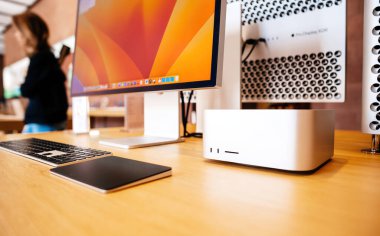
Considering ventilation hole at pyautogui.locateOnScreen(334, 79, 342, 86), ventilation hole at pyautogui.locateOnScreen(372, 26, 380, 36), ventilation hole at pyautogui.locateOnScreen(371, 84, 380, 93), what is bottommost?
ventilation hole at pyautogui.locateOnScreen(371, 84, 380, 93)

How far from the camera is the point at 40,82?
164 cm

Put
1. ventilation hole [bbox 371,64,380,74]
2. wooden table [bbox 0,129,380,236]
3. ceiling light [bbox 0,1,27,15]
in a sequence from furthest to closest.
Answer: ceiling light [bbox 0,1,27,15] < ventilation hole [bbox 371,64,380,74] < wooden table [bbox 0,129,380,236]

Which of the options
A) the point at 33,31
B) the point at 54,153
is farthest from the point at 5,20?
the point at 54,153

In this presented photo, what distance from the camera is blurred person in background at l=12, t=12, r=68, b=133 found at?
165 centimetres

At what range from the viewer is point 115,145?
2.13 ft

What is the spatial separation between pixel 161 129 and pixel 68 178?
16.4 inches

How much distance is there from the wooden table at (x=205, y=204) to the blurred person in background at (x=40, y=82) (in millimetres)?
1444

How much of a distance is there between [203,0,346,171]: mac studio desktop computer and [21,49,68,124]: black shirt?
1.42 m

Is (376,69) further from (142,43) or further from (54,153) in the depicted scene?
(54,153)

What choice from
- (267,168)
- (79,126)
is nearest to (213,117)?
(267,168)

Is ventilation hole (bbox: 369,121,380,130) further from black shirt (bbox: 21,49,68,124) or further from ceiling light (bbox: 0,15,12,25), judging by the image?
ceiling light (bbox: 0,15,12,25)

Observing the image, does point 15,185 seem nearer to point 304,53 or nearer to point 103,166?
point 103,166

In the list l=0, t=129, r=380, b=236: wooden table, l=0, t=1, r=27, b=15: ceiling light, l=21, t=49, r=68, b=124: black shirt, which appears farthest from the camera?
l=0, t=1, r=27, b=15: ceiling light

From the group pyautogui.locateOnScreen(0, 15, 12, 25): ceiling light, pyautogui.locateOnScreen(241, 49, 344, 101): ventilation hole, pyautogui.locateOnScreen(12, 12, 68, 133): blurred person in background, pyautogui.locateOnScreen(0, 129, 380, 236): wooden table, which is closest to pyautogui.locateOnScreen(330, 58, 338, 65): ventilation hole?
pyautogui.locateOnScreen(241, 49, 344, 101): ventilation hole
